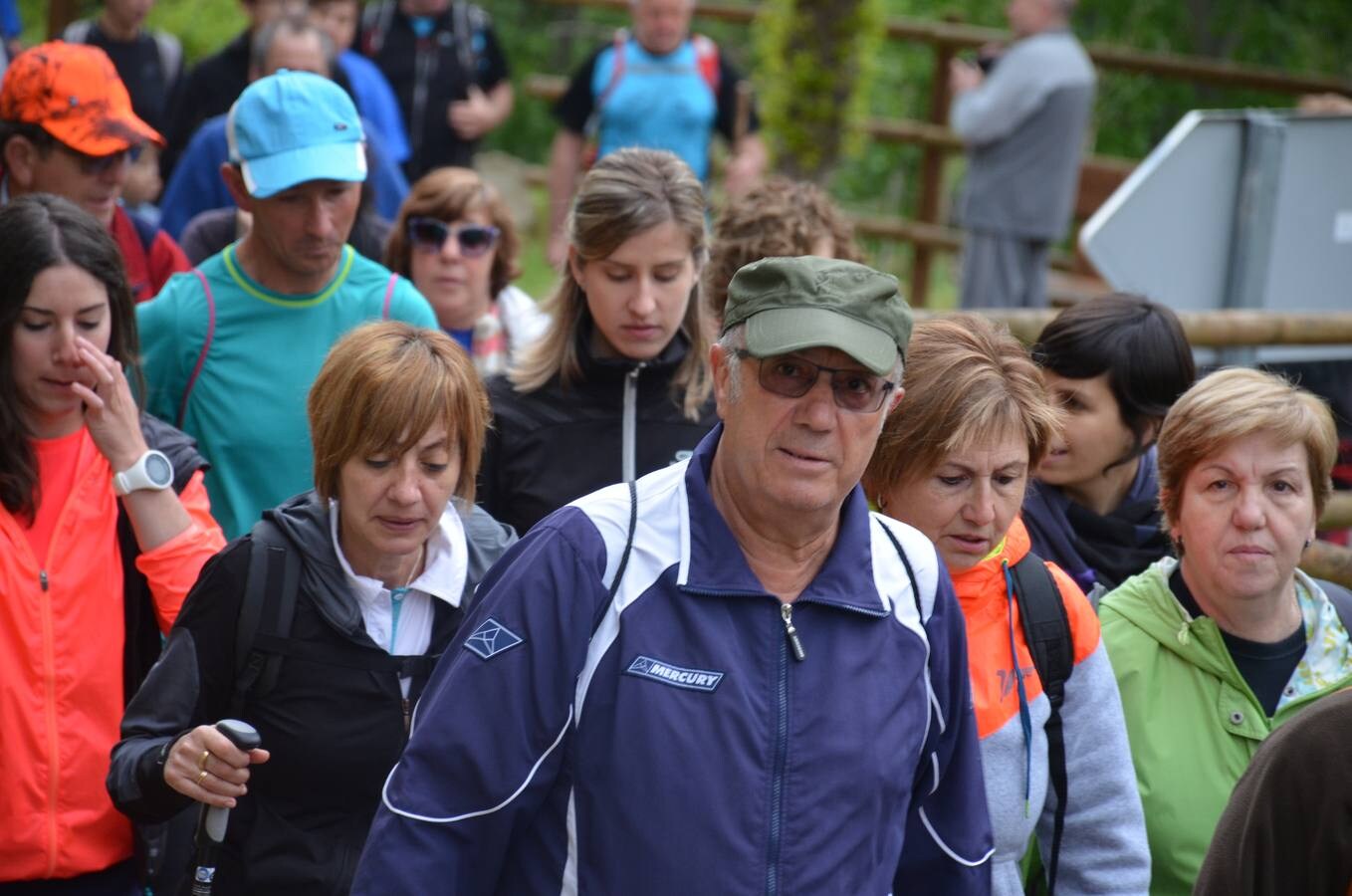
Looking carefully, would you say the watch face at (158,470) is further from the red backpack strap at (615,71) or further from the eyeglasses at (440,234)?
the red backpack strap at (615,71)

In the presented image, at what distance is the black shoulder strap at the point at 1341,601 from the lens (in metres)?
3.63

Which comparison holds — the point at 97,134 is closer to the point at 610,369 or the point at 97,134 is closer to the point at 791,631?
the point at 610,369

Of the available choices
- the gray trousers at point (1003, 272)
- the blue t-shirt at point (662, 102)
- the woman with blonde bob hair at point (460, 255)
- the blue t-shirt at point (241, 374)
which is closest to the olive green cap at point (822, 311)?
the blue t-shirt at point (241, 374)

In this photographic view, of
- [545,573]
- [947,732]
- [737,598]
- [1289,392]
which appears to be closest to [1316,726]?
[947,732]

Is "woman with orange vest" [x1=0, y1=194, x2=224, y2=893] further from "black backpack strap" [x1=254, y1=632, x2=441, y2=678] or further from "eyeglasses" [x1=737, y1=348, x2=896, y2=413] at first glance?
"eyeglasses" [x1=737, y1=348, x2=896, y2=413]

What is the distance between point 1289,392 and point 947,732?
4.72ft

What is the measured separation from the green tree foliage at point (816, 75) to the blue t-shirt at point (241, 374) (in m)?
7.08

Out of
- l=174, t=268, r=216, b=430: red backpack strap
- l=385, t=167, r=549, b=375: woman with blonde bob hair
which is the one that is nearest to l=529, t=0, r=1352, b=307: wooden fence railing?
l=385, t=167, r=549, b=375: woman with blonde bob hair

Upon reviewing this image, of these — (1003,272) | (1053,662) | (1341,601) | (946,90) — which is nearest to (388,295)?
(1053,662)

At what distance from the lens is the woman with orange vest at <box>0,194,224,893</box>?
3.27m

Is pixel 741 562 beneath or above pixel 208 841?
above

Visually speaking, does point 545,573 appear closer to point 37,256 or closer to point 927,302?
point 37,256

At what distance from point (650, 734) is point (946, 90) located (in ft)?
35.9

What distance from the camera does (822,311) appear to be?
2393 millimetres
